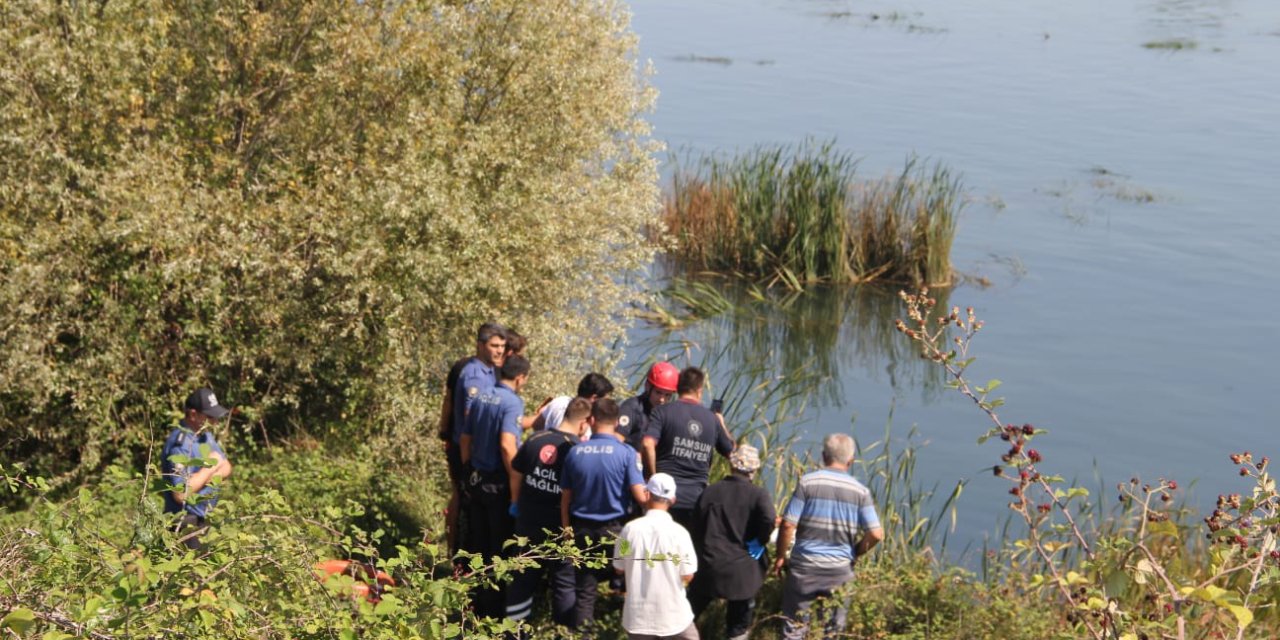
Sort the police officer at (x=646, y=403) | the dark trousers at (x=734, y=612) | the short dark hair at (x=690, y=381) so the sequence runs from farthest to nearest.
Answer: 1. the police officer at (x=646, y=403)
2. the short dark hair at (x=690, y=381)
3. the dark trousers at (x=734, y=612)

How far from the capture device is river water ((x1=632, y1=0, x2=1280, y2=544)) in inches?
743

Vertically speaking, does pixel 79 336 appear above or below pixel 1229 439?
above

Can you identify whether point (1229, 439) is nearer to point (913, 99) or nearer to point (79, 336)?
point (79, 336)

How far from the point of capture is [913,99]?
37.5m

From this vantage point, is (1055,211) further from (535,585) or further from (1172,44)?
(535,585)

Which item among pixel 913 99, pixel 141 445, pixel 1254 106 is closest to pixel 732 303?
pixel 141 445

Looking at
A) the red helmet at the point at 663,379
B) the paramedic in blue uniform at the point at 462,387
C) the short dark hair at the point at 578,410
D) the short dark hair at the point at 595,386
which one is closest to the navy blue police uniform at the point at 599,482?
the short dark hair at the point at 578,410

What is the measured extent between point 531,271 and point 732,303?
9247mm

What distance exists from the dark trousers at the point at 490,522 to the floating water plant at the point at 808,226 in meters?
13.0

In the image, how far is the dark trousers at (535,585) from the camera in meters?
8.32

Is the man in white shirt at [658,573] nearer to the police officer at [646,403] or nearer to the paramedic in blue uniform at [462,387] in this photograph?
the police officer at [646,403]

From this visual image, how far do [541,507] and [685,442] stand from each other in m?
1.08


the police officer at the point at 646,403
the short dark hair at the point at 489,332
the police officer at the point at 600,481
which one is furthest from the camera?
the short dark hair at the point at 489,332

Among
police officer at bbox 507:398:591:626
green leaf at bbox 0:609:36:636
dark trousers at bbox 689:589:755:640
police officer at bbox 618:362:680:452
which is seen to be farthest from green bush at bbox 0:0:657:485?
green leaf at bbox 0:609:36:636
